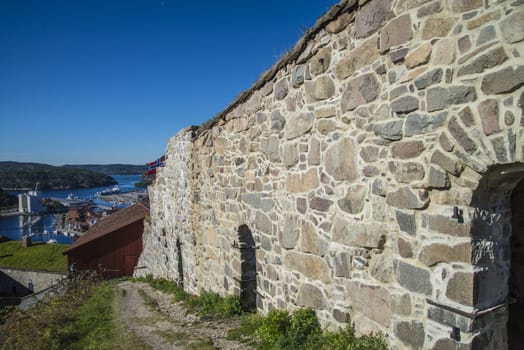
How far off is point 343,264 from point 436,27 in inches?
103

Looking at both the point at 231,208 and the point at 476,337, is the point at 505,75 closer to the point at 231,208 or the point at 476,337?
the point at 476,337

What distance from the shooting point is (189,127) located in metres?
9.36

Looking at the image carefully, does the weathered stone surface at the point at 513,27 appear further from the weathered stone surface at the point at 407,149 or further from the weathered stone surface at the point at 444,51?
the weathered stone surface at the point at 407,149

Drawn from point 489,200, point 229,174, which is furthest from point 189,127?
point 489,200

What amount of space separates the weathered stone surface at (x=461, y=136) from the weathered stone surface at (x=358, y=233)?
1.17 meters

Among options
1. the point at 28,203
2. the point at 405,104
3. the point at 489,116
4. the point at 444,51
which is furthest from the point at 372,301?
the point at 28,203

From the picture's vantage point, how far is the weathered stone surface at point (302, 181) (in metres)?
4.58

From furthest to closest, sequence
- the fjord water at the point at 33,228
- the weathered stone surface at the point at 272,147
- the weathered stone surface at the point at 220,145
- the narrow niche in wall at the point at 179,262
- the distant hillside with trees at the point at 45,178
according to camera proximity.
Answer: the distant hillside with trees at the point at 45,178 < the fjord water at the point at 33,228 < the narrow niche in wall at the point at 179,262 < the weathered stone surface at the point at 220,145 < the weathered stone surface at the point at 272,147

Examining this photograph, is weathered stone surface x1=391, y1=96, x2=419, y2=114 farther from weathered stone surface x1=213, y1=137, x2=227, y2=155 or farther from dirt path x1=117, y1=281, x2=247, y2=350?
weathered stone surface x1=213, y1=137, x2=227, y2=155

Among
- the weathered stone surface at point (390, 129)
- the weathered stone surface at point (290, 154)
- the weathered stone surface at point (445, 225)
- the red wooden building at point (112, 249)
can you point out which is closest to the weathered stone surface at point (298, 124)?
the weathered stone surface at point (290, 154)

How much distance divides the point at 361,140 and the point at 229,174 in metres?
3.82

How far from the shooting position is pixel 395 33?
328 centimetres

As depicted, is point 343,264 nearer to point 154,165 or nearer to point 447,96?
point 447,96

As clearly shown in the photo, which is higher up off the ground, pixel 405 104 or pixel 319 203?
pixel 405 104
